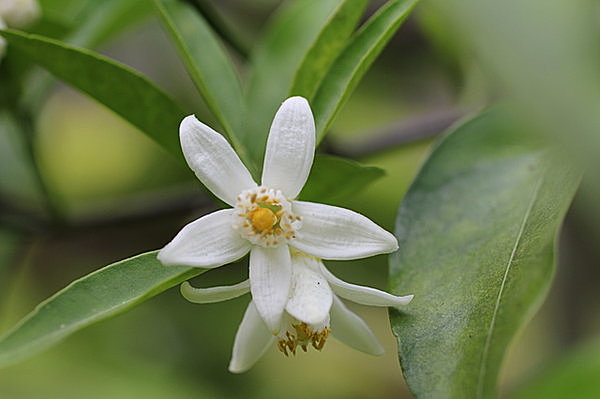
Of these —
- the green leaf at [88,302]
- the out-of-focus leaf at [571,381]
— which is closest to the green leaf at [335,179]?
the green leaf at [88,302]

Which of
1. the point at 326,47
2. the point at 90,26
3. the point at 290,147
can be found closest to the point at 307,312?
the point at 290,147

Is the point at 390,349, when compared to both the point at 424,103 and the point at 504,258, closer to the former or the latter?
the point at 424,103

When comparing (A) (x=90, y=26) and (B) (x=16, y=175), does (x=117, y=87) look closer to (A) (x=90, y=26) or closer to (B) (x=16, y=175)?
(A) (x=90, y=26)

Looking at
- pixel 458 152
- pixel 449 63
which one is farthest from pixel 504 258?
pixel 449 63

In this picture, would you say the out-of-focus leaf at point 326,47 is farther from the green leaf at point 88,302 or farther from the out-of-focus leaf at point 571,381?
the out-of-focus leaf at point 571,381

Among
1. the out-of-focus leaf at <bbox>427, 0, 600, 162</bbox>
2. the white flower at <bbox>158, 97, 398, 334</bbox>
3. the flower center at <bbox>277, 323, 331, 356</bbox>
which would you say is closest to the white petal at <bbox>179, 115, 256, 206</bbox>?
the white flower at <bbox>158, 97, 398, 334</bbox>

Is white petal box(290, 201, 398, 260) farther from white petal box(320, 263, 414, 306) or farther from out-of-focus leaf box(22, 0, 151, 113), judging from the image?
out-of-focus leaf box(22, 0, 151, 113)
